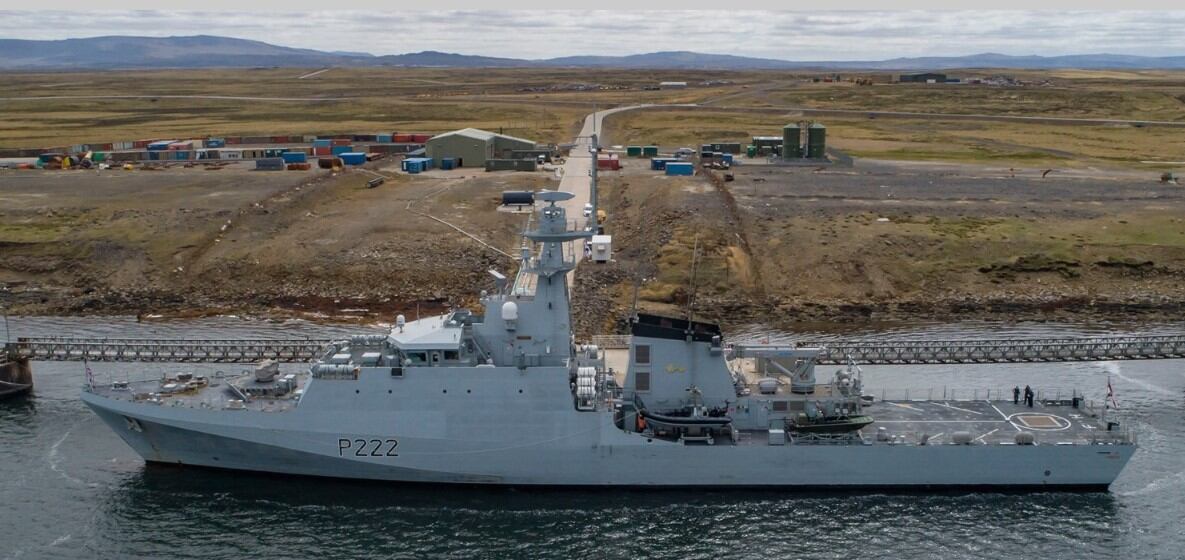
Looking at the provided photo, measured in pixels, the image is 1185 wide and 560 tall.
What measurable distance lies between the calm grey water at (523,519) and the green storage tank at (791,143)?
198ft

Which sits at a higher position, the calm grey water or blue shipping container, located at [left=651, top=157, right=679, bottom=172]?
blue shipping container, located at [left=651, top=157, right=679, bottom=172]

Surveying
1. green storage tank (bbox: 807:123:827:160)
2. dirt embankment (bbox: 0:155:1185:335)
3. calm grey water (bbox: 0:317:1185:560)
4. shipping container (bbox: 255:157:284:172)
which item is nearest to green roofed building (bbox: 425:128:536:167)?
shipping container (bbox: 255:157:284:172)

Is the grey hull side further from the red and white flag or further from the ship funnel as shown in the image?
the red and white flag

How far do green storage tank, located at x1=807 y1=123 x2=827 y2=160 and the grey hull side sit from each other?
63407mm

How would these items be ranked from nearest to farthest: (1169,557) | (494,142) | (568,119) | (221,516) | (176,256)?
(1169,557)
(221,516)
(176,256)
(494,142)
(568,119)

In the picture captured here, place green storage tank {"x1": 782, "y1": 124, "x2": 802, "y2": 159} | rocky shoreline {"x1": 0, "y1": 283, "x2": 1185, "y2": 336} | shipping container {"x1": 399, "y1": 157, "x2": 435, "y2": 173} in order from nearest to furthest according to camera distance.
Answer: rocky shoreline {"x1": 0, "y1": 283, "x2": 1185, "y2": 336} → shipping container {"x1": 399, "y1": 157, "x2": 435, "y2": 173} → green storage tank {"x1": 782, "y1": 124, "x2": 802, "y2": 159}

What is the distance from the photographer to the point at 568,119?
12838cm

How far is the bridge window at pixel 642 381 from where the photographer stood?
30062mm

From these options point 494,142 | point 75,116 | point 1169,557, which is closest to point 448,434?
point 1169,557

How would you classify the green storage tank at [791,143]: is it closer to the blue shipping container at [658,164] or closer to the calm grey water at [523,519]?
the blue shipping container at [658,164]

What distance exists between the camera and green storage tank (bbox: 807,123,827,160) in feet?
295

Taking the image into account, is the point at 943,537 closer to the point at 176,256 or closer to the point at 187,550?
the point at 187,550

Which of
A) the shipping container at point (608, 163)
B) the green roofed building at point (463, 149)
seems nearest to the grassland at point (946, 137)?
the shipping container at point (608, 163)

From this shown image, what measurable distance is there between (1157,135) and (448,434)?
106 metres
